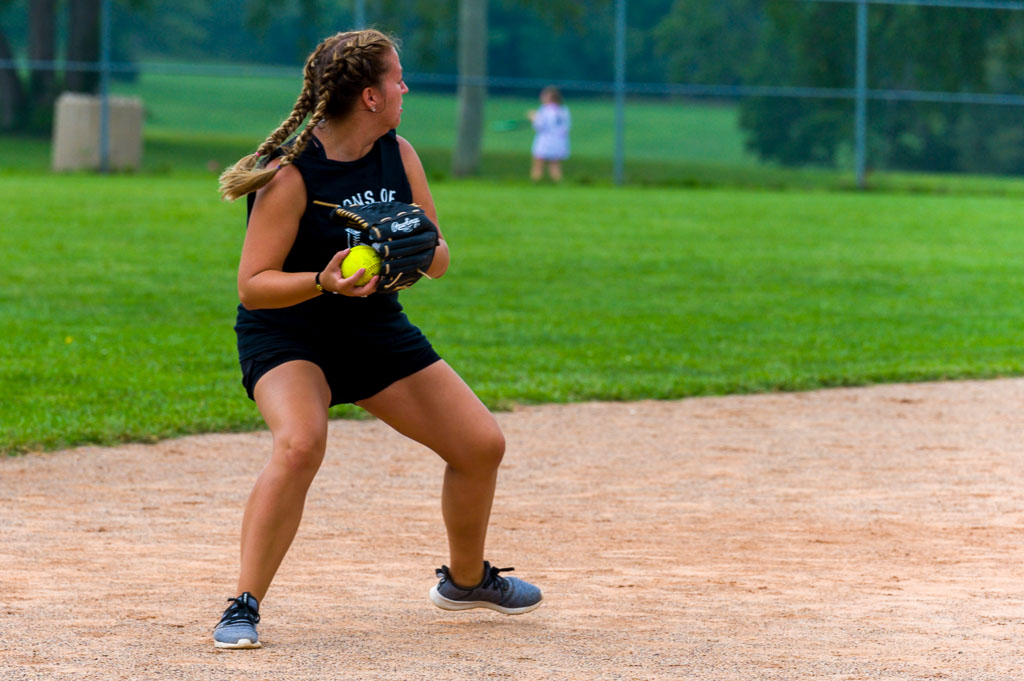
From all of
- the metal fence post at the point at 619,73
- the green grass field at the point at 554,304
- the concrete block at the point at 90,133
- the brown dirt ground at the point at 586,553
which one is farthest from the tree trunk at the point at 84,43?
the brown dirt ground at the point at 586,553

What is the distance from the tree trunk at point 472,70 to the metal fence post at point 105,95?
20.4 ft

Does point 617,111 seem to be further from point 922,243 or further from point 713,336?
point 713,336

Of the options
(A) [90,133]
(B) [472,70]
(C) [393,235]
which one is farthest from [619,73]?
(C) [393,235]

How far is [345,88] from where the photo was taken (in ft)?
13.2

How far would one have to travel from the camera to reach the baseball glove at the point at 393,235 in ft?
12.6

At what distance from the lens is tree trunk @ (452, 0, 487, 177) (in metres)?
25.8

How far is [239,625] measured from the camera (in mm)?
3957

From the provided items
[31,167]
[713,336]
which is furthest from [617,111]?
[713,336]

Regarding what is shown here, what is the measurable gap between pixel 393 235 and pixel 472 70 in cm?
2246

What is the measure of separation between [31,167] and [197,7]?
1045 cm

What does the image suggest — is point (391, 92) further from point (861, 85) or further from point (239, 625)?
point (861, 85)

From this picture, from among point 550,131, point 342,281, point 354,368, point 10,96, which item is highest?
point 10,96

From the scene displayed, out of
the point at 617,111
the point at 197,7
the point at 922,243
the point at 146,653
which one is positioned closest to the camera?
the point at 146,653

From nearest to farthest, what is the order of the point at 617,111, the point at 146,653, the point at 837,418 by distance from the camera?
the point at 146,653 → the point at 837,418 → the point at 617,111
